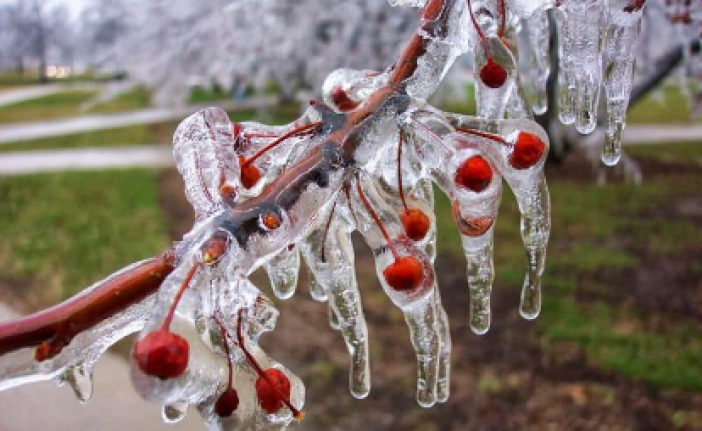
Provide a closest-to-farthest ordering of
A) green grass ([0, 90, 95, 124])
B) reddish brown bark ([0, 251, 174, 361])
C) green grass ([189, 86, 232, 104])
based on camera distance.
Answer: reddish brown bark ([0, 251, 174, 361]) → green grass ([0, 90, 95, 124]) → green grass ([189, 86, 232, 104])

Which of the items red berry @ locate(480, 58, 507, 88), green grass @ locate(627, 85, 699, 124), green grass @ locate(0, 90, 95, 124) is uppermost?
red berry @ locate(480, 58, 507, 88)

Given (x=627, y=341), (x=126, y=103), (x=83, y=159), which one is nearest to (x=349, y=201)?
(x=627, y=341)

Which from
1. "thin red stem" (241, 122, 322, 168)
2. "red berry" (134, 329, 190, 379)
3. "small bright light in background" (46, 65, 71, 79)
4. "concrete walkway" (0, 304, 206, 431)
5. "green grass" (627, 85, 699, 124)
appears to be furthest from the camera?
"small bright light in background" (46, 65, 71, 79)

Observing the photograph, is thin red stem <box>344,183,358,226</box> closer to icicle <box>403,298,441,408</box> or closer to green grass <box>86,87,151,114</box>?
icicle <box>403,298,441,408</box>

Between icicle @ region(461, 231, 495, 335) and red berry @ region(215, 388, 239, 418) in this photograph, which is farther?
icicle @ region(461, 231, 495, 335)

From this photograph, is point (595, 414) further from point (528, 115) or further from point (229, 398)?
point (229, 398)

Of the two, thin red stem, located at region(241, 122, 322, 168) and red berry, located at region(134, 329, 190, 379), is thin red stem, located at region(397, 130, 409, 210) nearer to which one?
thin red stem, located at region(241, 122, 322, 168)

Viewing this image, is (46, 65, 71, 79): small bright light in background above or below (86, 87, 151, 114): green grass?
below

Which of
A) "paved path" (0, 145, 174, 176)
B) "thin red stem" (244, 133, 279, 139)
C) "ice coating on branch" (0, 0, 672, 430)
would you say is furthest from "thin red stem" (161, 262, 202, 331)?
"paved path" (0, 145, 174, 176)

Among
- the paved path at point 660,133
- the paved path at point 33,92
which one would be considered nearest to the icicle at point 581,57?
the paved path at point 660,133
